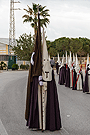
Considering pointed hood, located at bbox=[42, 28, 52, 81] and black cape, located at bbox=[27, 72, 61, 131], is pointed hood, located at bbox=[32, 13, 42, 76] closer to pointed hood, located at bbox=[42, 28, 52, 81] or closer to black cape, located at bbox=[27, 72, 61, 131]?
pointed hood, located at bbox=[42, 28, 52, 81]

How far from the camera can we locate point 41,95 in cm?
607

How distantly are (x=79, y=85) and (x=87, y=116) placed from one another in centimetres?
741

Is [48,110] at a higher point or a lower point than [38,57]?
lower

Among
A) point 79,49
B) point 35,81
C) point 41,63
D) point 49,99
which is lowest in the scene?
point 49,99

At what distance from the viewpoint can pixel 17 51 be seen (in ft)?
156

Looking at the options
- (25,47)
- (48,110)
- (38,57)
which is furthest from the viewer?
(25,47)

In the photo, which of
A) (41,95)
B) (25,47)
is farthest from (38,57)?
(25,47)

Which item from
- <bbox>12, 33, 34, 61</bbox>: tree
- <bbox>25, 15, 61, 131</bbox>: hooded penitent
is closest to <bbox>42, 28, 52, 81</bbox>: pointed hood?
<bbox>25, 15, 61, 131</bbox>: hooded penitent

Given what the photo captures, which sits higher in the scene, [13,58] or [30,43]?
[30,43]

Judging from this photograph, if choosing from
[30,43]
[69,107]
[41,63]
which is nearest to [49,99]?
[41,63]

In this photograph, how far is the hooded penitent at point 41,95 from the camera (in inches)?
233

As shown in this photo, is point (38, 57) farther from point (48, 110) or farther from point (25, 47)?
point (25, 47)

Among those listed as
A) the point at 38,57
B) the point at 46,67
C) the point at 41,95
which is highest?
the point at 38,57

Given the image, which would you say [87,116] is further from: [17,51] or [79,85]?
[17,51]
